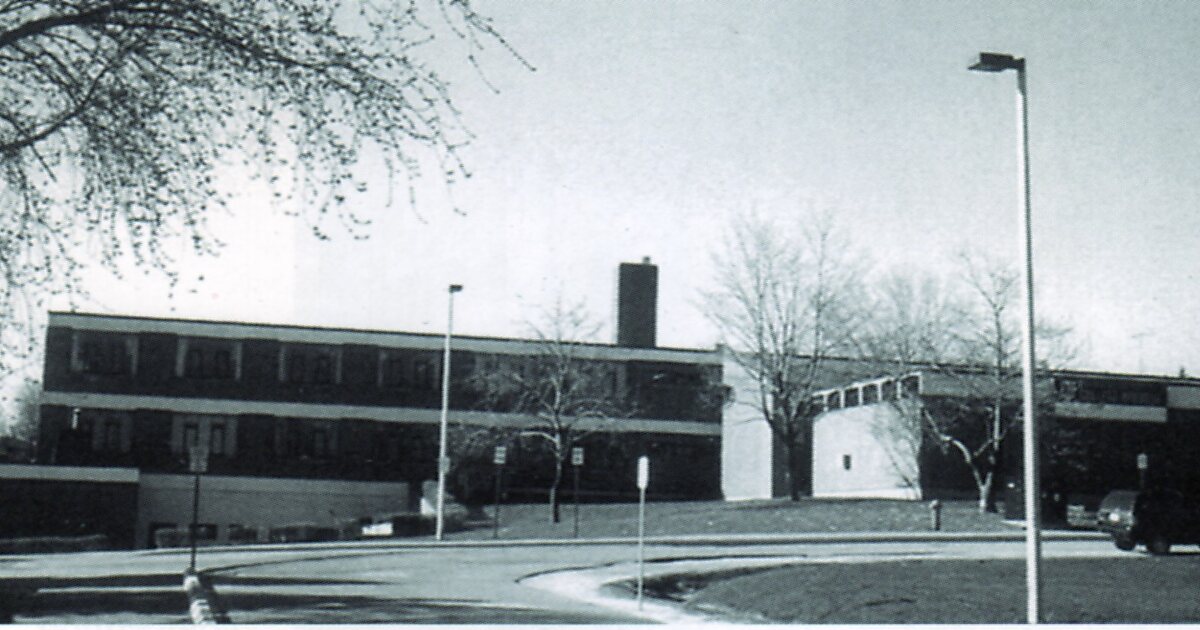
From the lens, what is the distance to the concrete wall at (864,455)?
1928 inches

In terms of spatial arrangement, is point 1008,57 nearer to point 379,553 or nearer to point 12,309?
point 12,309

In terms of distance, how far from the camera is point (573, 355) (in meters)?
51.0

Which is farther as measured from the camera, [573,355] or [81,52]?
[573,355]

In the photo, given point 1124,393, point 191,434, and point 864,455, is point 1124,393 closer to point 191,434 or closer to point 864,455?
point 864,455

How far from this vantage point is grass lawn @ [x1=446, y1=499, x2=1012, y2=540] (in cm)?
4006

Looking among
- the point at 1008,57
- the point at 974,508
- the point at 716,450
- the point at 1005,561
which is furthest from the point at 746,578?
the point at 716,450

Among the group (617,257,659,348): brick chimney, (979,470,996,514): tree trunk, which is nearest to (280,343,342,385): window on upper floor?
(617,257,659,348): brick chimney

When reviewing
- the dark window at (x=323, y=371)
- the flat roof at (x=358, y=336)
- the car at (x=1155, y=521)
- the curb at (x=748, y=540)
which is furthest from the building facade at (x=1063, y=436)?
the dark window at (x=323, y=371)

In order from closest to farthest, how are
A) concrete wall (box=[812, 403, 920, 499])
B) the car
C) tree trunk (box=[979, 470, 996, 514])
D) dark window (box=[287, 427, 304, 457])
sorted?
1. the car
2. tree trunk (box=[979, 470, 996, 514])
3. concrete wall (box=[812, 403, 920, 499])
4. dark window (box=[287, 427, 304, 457])

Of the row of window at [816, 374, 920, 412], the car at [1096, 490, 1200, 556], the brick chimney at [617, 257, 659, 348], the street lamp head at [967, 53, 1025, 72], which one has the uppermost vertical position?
the brick chimney at [617, 257, 659, 348]

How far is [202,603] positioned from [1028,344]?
10.6m

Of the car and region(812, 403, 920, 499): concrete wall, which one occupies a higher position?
region(812, 403, 920, 499): concrete wall

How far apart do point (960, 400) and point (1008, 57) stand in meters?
29.9

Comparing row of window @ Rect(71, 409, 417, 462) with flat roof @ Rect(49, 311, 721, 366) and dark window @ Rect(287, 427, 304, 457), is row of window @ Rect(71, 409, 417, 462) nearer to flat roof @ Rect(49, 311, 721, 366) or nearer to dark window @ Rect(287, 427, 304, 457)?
dark window @ Rect(287, 427, 304, 457)
